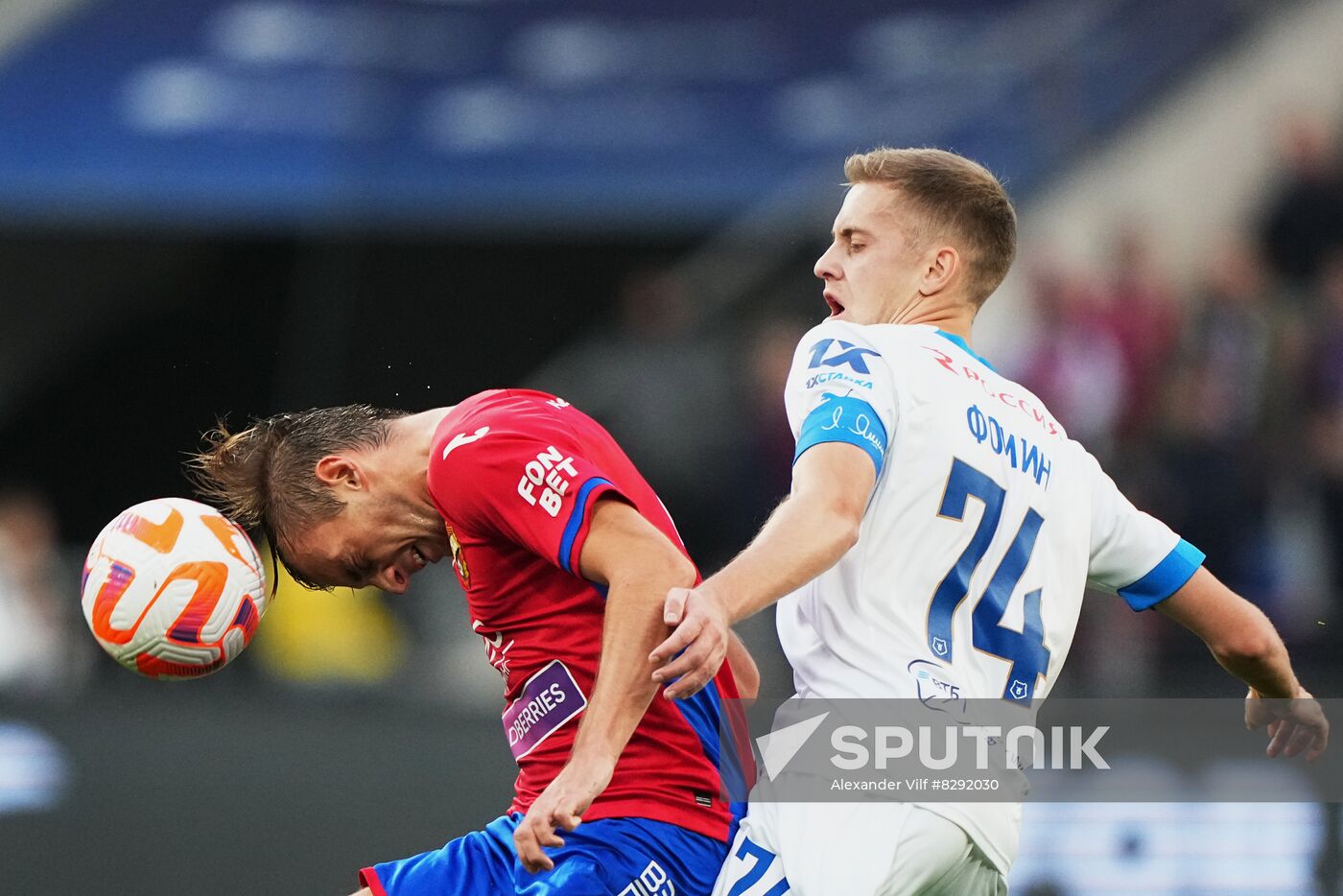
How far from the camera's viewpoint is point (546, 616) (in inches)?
133

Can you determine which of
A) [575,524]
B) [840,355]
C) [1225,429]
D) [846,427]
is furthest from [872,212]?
[1225,429]

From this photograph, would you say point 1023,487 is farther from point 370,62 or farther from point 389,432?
point 370,62

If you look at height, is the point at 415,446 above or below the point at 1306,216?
below

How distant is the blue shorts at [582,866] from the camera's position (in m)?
3.24

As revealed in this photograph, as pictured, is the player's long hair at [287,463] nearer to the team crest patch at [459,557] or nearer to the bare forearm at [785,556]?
the team crest patch at [459,557]

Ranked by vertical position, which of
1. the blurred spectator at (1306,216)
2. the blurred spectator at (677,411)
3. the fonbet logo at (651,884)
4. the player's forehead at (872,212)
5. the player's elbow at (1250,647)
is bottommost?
the fonbet logo at (651,884)

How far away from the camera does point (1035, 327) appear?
30.3 ft

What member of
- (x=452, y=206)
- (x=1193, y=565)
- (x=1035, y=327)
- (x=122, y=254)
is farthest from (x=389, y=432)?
(x=122, y=254)

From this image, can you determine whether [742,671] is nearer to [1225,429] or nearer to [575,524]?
[575,524]

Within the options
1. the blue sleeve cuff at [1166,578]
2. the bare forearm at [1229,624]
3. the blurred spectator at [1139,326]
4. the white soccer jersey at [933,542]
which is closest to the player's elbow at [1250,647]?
the bare forearm at [1229,624]

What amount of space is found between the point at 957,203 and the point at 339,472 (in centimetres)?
131

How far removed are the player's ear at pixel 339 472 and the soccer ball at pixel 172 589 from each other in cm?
32

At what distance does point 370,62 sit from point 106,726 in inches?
266

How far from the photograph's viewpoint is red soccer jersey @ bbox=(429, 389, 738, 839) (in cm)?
320
